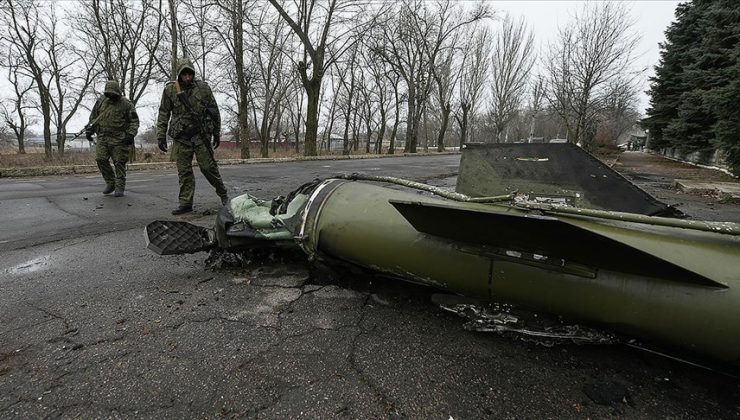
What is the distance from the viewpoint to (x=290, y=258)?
9.45 feet

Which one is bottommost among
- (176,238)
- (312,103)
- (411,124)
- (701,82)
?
(176,238)

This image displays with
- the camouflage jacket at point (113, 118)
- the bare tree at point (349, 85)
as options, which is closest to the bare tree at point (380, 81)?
the bare tree at point (349, 85)

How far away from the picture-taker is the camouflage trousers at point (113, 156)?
557 cm

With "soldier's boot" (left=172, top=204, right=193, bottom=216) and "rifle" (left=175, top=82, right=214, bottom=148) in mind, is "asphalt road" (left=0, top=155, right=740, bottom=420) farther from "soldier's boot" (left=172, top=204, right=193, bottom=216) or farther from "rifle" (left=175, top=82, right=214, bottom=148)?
"rifle" (left=175, top=82, right=214, bottom=148)

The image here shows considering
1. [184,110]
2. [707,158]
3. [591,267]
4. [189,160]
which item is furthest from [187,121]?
[707,158]

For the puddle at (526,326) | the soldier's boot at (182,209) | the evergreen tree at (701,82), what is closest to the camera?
the puddle at (526,326)

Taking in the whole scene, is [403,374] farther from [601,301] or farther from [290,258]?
[290,258]

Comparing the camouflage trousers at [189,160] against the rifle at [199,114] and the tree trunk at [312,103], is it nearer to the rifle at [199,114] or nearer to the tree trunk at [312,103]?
the rifle at [199,114]

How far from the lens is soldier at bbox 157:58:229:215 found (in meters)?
4.22

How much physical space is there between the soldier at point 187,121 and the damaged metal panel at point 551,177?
2.86 meters

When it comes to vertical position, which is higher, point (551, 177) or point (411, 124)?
point (411, 124)

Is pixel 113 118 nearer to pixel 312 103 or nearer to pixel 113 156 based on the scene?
pixel 113 156

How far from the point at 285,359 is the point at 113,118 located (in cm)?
557

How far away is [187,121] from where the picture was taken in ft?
14.1
